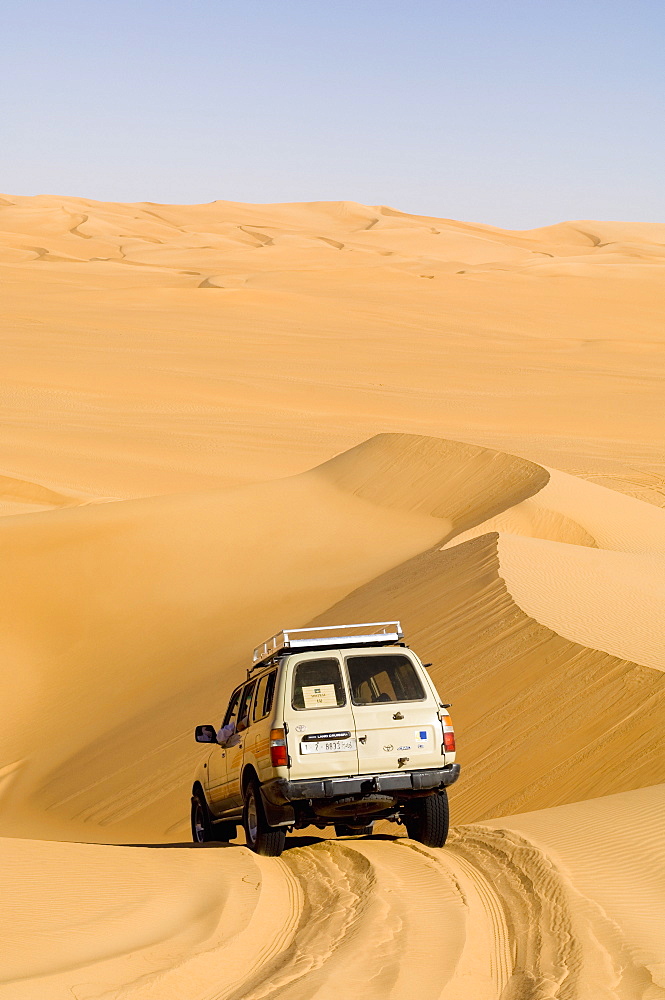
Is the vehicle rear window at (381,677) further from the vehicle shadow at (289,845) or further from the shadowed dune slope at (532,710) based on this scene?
the shadowed dune slope at (532,710)

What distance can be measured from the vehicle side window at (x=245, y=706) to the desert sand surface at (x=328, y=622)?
0.96 m

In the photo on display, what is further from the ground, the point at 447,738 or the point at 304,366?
the point at 447,738

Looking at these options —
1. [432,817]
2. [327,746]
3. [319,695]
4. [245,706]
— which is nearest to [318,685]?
[319,695]

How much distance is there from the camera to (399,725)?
8.14m

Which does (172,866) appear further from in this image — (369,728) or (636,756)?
(636,756)

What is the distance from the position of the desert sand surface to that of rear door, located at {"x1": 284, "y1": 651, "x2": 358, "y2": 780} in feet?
2.14

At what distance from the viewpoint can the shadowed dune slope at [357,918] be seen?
5.22 m

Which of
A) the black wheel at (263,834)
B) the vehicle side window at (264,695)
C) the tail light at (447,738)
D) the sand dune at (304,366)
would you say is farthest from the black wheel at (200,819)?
the sand dune at (304,366)

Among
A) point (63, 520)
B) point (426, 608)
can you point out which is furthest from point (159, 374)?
point (426, 608)

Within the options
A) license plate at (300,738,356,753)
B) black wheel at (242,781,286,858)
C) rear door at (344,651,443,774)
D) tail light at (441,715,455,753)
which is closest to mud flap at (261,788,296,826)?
black wheel at (242,781,286,858)

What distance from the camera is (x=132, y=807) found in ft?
41.2

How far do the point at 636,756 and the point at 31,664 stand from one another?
1084cm

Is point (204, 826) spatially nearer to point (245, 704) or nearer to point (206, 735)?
point (206, 735)

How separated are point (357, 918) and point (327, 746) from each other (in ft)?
6.12
